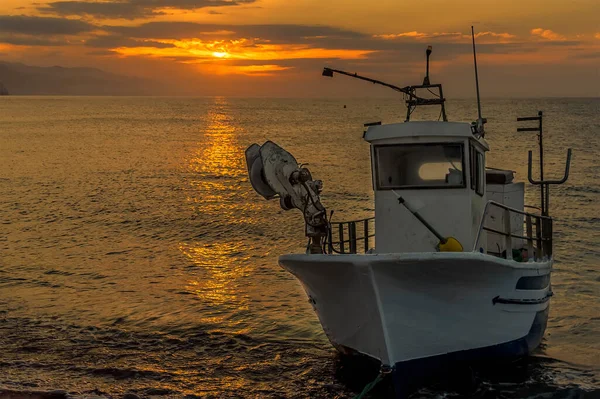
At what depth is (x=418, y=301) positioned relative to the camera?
39.7 ft

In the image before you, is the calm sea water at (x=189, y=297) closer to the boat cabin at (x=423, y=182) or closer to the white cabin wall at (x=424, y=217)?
the white cabin wall at (x=424, y=217)

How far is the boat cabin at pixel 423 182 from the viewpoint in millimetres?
13258

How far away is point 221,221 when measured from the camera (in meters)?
35.4

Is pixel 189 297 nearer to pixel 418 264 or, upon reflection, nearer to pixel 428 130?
pixel 428 130

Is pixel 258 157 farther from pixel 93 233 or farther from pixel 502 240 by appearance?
pixel 93 233

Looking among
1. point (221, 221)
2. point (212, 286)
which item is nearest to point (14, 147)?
point (221, 221)

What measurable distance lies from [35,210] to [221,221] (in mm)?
9678

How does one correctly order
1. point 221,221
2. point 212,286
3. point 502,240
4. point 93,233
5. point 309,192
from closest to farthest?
point 309,192, point 502,240, point 212,286, point 93,233, point 221,221

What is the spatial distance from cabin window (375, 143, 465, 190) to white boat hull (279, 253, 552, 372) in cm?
187

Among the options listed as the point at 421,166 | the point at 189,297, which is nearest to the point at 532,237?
the point at 421,166

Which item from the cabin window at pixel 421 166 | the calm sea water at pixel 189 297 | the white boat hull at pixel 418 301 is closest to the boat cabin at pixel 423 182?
the cabin window at pixel 421 166

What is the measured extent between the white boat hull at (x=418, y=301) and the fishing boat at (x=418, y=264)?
0.02 m

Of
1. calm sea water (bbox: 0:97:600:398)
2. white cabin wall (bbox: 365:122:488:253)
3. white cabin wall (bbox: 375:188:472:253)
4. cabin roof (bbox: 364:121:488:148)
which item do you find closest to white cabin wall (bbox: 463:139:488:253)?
white cabin wall (bbox: 365:122:488:253)

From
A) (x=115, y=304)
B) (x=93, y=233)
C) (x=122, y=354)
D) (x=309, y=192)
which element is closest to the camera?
(x=309, y=192)
